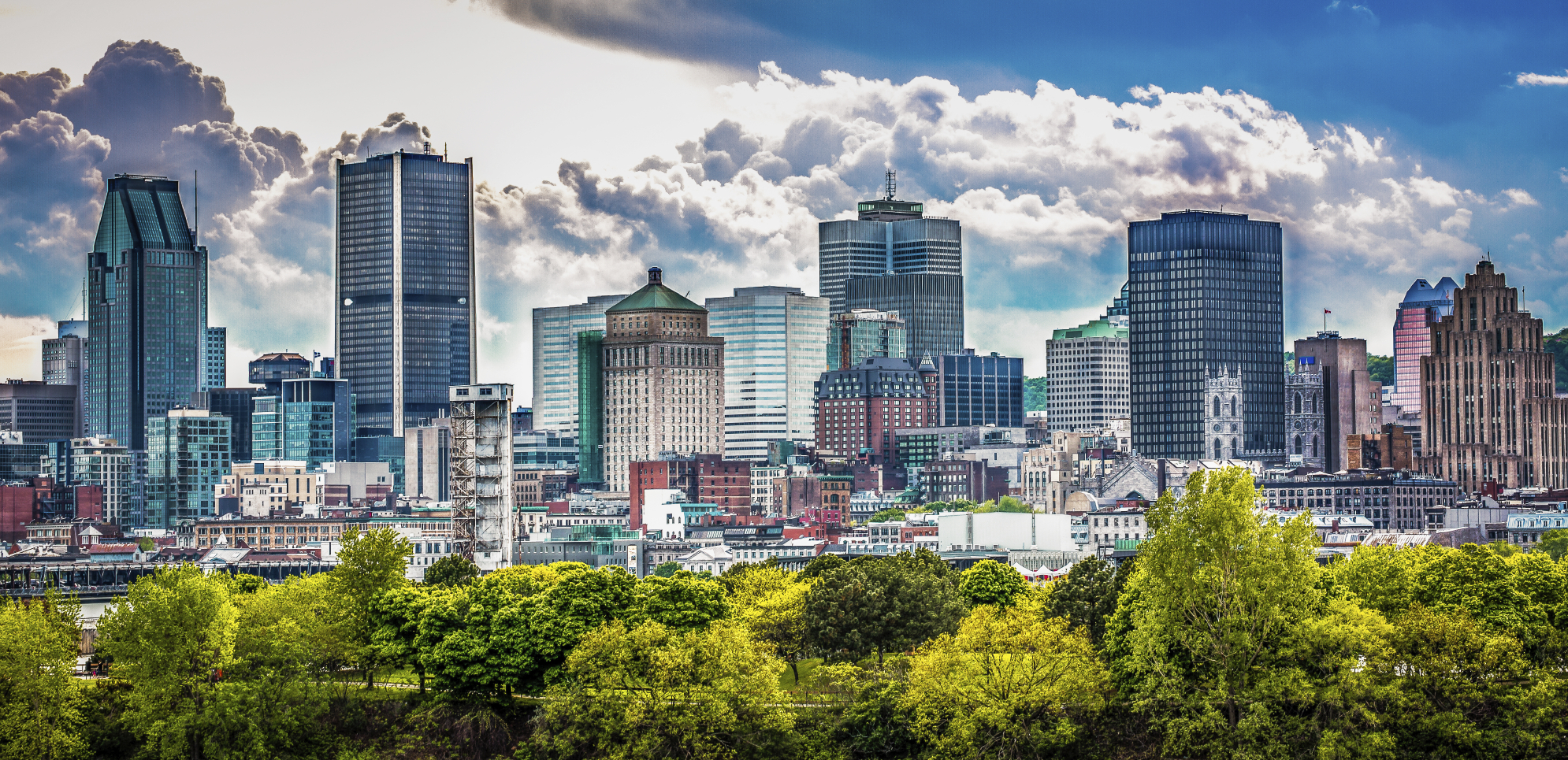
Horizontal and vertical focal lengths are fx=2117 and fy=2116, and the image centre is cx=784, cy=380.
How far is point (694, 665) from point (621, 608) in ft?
43.6

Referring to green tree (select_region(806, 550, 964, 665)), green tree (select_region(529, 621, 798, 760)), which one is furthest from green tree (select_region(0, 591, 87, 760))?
green tree (select_region(806, 550, 964, 665))

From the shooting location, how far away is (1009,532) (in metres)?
197

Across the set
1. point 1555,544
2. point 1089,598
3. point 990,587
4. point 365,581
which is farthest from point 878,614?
point 1555,544

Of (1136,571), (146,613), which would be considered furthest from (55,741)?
(1136,571)

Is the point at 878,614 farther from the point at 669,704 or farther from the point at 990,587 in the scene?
the point at 669,704

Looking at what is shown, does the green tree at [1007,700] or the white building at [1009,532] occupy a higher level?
the white building at [1009,532]

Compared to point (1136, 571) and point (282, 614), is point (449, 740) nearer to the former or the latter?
point (282, 614)

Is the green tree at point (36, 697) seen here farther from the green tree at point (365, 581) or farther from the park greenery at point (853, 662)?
the green tree at point (365, 581)

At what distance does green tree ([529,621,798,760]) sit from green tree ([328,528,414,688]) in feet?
55.4

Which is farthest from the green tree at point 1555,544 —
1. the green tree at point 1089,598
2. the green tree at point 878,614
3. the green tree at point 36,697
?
the green tree at point 36,697

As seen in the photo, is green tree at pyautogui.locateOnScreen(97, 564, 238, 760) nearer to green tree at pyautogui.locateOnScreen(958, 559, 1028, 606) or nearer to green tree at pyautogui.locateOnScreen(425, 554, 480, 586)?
green tree at pyautogui.locateOnScreen(425, 554, 480, 586)

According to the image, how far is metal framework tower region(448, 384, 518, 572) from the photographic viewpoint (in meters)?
165

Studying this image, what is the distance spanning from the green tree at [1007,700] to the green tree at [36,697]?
38469mm

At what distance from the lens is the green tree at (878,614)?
108 meters
